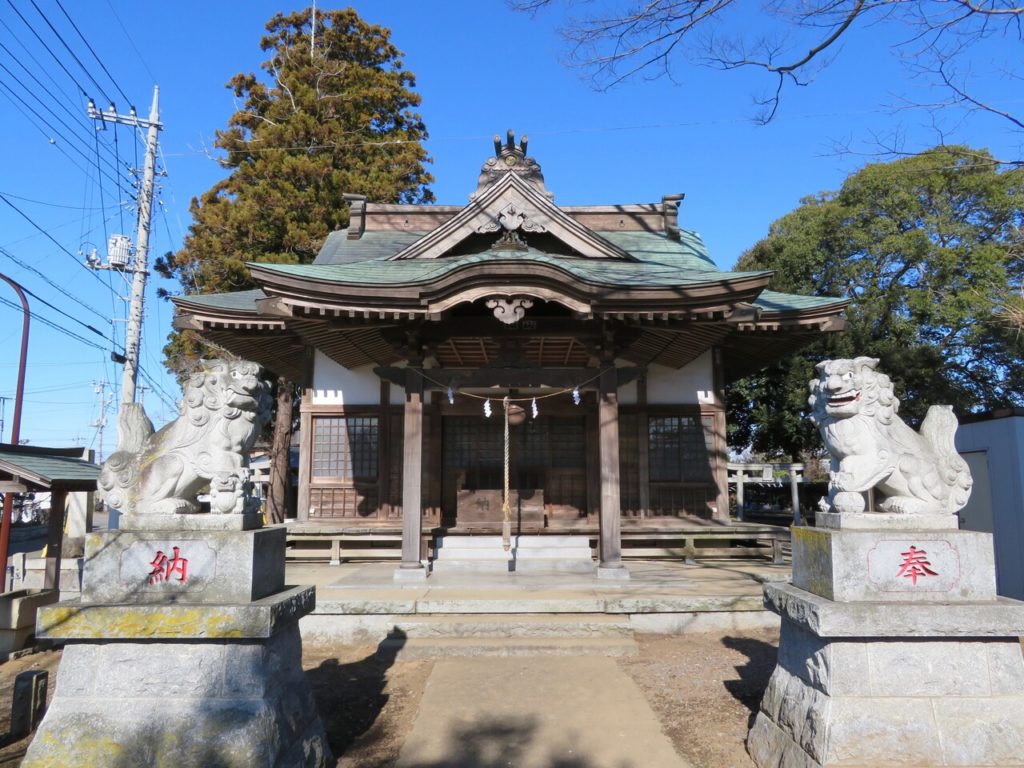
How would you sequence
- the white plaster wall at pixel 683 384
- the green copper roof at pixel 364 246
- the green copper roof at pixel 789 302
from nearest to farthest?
the green copper roof at pixel 789 302, the white plaster wall at pixel 683 384, the green copper roof at pixel 364 246

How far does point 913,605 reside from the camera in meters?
3.48

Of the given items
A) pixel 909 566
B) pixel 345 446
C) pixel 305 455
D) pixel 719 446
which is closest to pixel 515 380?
pixel 345 446

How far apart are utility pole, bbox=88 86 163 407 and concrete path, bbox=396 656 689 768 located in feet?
45.2

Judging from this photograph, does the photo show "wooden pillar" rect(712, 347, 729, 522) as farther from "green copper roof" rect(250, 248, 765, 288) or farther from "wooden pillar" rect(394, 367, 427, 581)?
"wooden pillar" rect(394, 367, 427, 581)

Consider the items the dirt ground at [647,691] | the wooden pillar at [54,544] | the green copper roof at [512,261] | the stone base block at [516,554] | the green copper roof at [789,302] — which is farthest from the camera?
the green copper roof at [789,302]

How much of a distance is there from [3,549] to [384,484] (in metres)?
5.13

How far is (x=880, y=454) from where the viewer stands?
380 cm

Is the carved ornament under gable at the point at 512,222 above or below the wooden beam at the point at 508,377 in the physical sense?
above

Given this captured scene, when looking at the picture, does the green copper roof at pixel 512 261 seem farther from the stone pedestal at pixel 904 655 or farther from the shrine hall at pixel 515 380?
the stone pedestal at pixel 904 655

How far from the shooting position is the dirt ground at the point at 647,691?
4.39 metres

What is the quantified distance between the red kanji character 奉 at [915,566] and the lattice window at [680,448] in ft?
23.5

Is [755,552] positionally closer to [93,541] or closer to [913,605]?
[913,605]

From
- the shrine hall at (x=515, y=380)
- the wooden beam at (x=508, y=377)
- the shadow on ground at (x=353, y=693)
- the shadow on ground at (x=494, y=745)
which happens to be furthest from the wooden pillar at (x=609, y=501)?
the shadow on ground at (x=494, y=745)

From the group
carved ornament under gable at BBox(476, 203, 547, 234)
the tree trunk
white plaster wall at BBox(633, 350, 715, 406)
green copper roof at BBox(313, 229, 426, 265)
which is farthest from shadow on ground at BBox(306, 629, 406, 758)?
the tree trunk
